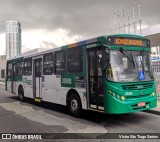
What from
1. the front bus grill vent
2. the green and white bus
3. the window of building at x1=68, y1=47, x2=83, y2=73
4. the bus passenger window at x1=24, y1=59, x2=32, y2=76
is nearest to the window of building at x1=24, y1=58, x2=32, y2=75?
the bus passenger window at x1=24, y1=59, x2=32, y2=76

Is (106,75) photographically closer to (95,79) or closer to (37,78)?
(95,79)

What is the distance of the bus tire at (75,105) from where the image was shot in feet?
32.1

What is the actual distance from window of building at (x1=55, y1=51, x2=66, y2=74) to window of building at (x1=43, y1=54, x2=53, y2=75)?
1.74ft

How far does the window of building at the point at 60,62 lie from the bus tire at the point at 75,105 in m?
1.31

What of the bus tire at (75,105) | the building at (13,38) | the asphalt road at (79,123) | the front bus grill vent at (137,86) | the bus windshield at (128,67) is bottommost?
the asphalt road at (79,123)

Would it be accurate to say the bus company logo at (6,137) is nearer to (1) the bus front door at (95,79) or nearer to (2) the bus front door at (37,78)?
(1) the bus front door at (95,79)

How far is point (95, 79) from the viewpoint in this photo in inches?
352

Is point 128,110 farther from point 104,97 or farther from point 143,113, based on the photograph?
point 143,113

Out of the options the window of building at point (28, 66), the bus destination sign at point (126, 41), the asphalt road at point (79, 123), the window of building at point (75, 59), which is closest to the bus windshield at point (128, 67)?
the bus destination sign at point (126, 41)

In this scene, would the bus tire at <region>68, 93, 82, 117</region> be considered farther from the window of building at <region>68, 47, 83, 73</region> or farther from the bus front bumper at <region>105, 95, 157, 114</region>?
the bus front bumper at <region>105, 95, 157, 114</region>

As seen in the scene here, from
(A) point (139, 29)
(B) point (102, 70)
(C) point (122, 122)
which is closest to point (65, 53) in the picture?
(B) point (102, 70)

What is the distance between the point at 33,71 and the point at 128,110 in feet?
23.4

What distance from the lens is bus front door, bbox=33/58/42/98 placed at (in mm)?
13109

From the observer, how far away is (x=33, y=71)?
45.9 ft
